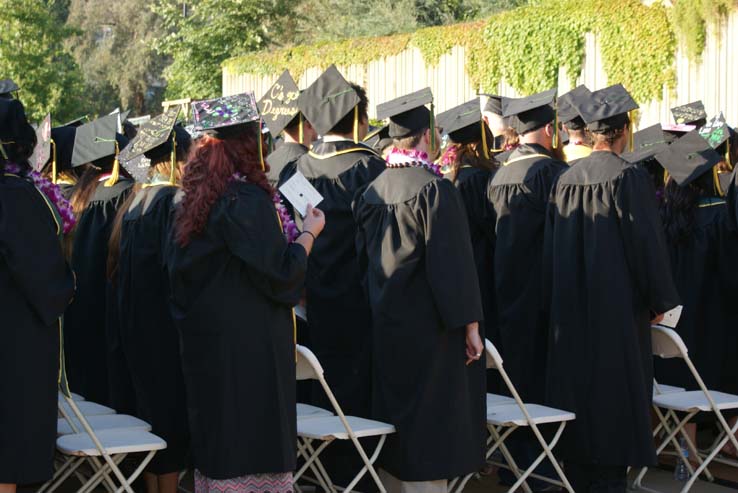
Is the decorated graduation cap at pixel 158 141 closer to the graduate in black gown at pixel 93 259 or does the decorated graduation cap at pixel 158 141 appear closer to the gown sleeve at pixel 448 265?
the graduate in black gown at pixel 93 259

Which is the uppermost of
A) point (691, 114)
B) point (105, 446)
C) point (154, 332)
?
point (691, 114)

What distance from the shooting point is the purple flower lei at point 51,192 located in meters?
4.33

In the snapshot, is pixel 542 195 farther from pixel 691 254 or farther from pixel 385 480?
pixel 385 480

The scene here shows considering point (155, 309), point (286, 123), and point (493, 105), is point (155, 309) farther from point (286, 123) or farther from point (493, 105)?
point (493, 105)

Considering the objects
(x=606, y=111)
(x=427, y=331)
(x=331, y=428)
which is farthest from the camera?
(x=606, y=111)

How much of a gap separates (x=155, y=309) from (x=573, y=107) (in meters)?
2.41

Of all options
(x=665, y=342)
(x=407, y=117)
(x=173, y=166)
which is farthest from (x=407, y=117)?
(x=665, y=342)

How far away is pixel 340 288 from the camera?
5824 mm

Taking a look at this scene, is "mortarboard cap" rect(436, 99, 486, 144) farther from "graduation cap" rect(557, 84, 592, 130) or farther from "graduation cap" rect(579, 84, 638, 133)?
"graduation cap" rect(579, 84, 638, 133)

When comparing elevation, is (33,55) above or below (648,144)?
above

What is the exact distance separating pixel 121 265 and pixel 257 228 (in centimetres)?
134

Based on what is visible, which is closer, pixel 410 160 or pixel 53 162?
pixel 410 160

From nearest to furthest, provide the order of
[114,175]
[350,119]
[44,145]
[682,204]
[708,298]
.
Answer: [350,119] → [114,175] → [44,145] → [682,204] → [708,298]

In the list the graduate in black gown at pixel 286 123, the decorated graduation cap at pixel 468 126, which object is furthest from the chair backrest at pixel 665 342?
the graduate in black gown at pixel 286 123
